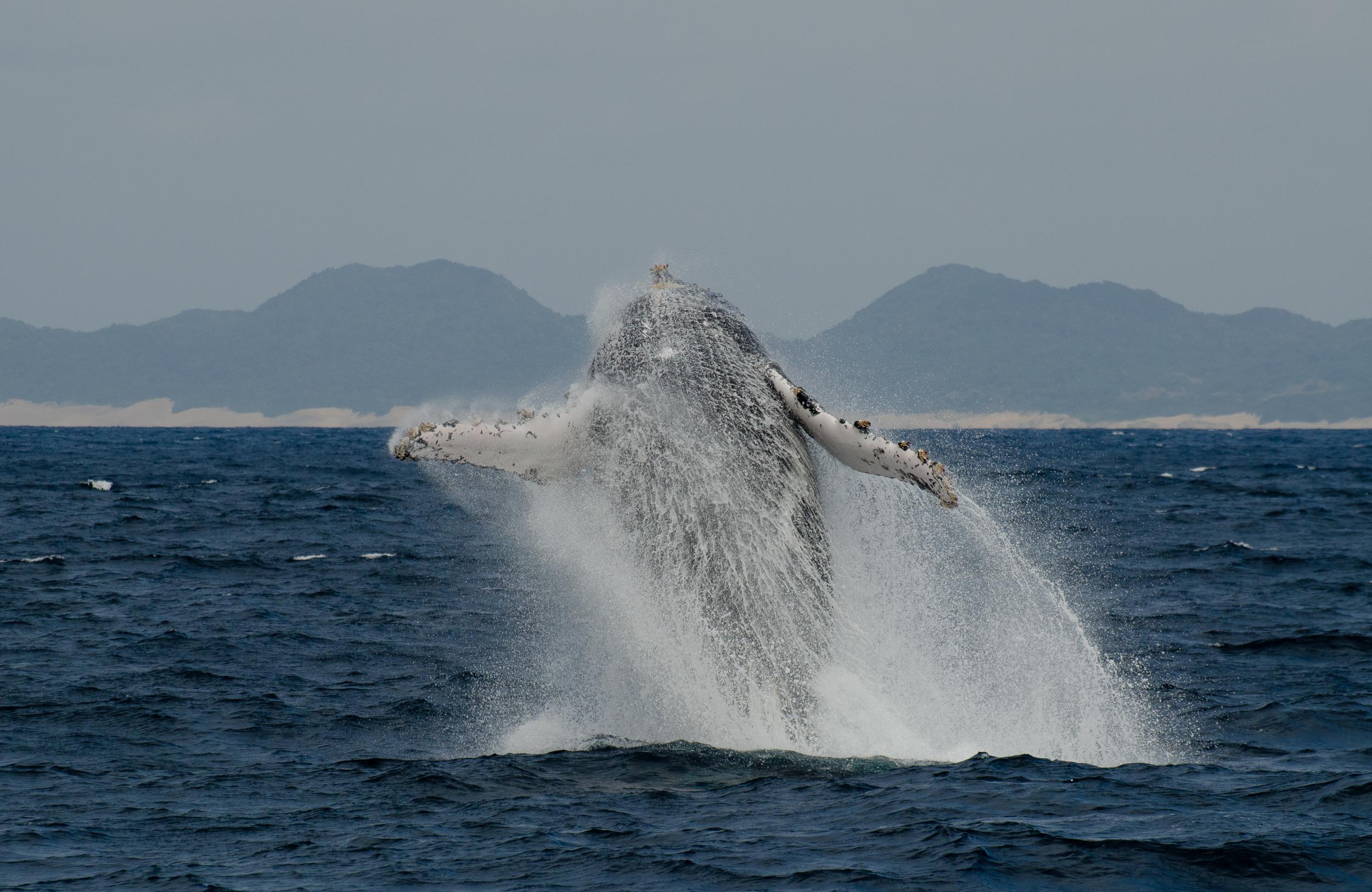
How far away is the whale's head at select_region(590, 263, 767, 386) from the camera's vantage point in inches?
533

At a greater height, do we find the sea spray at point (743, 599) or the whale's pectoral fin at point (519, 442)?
the whale's pectoral fin at point (519, 442)

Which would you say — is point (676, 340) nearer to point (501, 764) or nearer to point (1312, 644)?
point (501, 764)

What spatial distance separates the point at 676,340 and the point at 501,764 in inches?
169

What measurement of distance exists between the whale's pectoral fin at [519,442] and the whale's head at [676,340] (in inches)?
24.1

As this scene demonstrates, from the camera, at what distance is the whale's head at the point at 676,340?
13.5 m

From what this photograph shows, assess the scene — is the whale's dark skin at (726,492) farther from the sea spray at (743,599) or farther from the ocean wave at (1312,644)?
the ocean wave at (1312,644)

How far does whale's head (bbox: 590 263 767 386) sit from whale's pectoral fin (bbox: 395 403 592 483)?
613 millimetres

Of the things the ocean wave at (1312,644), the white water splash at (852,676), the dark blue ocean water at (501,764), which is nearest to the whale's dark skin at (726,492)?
the white water splash at (852,676)

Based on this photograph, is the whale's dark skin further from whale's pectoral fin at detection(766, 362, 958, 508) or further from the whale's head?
whale's pectoral fin at detection(766, 362, 958, 508)

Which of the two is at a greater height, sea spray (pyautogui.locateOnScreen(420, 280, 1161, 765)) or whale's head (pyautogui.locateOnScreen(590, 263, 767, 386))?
whale's head (pyautogui.locateOnScreen(590, 263, 767, 386))

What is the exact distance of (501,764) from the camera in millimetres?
12555

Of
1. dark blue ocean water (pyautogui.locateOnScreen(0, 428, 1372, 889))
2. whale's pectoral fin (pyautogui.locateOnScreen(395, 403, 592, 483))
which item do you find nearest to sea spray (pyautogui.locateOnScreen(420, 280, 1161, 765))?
whale's pectoral fin (pyautogui.locateOnScreen(395, 403, 592, 483))

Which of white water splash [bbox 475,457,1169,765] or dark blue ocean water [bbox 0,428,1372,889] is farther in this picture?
white water splash [bbox 475,457,1169,765]

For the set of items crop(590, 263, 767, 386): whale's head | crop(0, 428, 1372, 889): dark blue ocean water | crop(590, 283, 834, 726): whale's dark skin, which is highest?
crop(590, 263, 767, 386): whale's head
